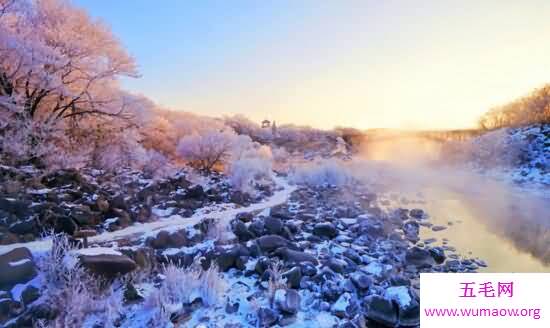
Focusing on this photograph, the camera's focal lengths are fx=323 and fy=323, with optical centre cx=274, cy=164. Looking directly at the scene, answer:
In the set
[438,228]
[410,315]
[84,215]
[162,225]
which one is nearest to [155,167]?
[162,225]

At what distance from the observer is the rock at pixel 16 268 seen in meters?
3.29

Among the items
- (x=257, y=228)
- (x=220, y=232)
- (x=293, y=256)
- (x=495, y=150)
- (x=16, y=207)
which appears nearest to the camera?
(x=293, y=256)

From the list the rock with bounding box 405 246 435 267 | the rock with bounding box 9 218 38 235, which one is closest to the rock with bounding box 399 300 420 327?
the rock with bounding box 405 246 435 267

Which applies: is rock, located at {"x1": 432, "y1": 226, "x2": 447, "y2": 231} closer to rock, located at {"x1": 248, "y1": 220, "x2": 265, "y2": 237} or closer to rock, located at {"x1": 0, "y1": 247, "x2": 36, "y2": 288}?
rock, located at {"x1": 248, "y1": 220, "x2": 265, "y2": 237}

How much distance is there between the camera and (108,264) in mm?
3641

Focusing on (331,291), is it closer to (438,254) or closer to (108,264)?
(108,264)

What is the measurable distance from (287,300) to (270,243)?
5.58 ft

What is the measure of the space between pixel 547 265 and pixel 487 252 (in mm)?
840

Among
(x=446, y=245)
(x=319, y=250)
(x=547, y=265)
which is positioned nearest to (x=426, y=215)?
(x=446, y=245)

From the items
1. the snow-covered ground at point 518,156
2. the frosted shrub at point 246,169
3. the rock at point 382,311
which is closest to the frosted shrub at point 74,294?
the rock at point 382,311

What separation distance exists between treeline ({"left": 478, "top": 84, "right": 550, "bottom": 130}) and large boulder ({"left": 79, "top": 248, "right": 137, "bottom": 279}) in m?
28.6

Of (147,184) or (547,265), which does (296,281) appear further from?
(147,184)

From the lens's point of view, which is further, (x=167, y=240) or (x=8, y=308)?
Result: (x=167, y=240)

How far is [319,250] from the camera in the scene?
5.29 metres
